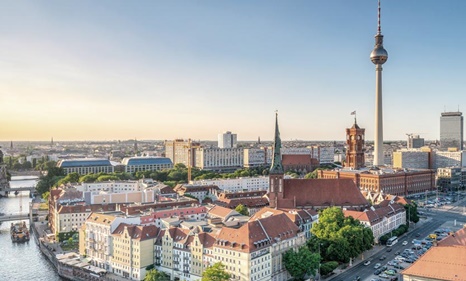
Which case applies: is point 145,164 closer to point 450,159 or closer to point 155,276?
point 450,159

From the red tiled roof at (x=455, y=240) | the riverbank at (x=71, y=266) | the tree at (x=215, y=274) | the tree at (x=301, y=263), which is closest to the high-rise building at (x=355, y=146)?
the tree at (x=301, y=263)

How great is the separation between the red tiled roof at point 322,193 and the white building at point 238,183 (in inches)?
1372

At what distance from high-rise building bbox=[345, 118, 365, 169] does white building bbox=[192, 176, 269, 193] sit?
22.1 meters

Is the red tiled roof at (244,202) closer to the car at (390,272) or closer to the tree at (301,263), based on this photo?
the tree at (301,263)

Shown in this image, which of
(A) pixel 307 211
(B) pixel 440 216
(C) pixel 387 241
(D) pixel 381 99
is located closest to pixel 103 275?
(A) pixel 307 211

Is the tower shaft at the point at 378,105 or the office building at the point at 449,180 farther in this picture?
the office building at the point at 449,180

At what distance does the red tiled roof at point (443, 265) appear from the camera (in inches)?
1292

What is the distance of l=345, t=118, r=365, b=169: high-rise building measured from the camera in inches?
4163

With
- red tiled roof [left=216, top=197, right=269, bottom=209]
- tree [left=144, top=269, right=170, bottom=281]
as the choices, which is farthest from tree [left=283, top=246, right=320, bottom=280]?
red tiled roof [left=216, top=197, right=269, bottom=209]

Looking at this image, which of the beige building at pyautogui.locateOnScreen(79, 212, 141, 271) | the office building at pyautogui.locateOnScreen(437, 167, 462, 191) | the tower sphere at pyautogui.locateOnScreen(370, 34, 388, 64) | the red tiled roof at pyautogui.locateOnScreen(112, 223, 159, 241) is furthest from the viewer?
the office building at pyautogui.locateOnScreen(437, 167, 462, 191)

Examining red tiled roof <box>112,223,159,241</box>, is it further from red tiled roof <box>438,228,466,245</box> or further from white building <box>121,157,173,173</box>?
white building <box>121,157,173,173</box>

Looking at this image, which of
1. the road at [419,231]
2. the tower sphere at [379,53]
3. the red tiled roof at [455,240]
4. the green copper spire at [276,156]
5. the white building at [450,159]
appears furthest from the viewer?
the white building at [450,159]

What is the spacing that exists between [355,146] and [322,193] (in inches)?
1675

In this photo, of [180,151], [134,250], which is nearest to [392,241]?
[134,250]
